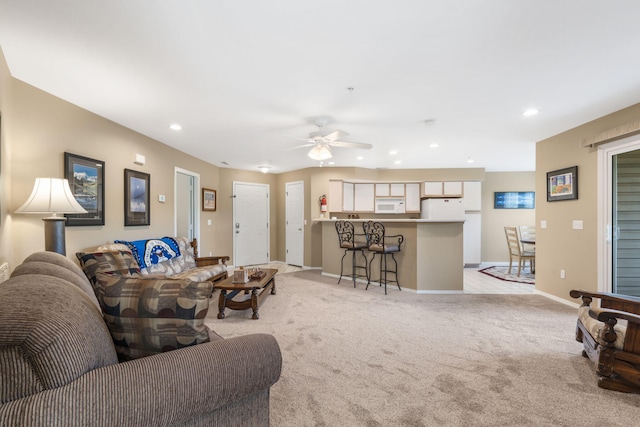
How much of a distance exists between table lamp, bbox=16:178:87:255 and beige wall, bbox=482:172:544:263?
25.0ft

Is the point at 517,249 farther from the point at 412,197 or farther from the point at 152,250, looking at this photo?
the point at 152,250

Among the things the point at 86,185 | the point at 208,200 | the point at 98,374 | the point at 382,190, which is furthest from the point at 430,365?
the point at 208,200

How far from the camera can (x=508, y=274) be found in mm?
5668

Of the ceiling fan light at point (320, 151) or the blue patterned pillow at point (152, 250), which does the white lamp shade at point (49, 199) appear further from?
the ceiling fan light at point (320, 151)

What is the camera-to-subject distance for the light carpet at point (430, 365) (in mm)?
1646

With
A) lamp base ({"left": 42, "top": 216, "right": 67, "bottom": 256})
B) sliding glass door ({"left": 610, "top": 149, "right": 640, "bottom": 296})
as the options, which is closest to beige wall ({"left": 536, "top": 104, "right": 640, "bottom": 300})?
sliding glass door ({"left": 610, "top": 149, "right": 640, "bottom": 296})

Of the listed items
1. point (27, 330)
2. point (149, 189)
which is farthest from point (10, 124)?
point (27, 330)

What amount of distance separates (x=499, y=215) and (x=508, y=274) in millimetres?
1745

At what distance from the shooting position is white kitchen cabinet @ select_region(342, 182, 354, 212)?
21.1 ft

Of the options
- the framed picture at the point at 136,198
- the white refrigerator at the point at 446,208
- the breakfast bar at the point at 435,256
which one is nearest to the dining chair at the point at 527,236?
the white refrigerator at the point at 446,208

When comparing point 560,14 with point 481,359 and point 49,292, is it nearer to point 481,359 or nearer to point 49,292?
point 481,359

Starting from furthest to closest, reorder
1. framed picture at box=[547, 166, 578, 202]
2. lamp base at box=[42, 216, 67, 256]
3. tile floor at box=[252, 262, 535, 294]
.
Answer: tile floor at box=[252, 262, 535, 294], framed picture at box=[547, 166, 578, 202], lamp base at box=[42, 216, 67, 256]

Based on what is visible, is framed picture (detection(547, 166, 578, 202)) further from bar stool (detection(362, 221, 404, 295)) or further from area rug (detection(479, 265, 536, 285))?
bar stool (detection(362, 221, 404, 295))

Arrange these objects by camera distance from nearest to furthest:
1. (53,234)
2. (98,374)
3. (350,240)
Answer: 1. (98,374)
2. (53,234)
3. (350,240)
